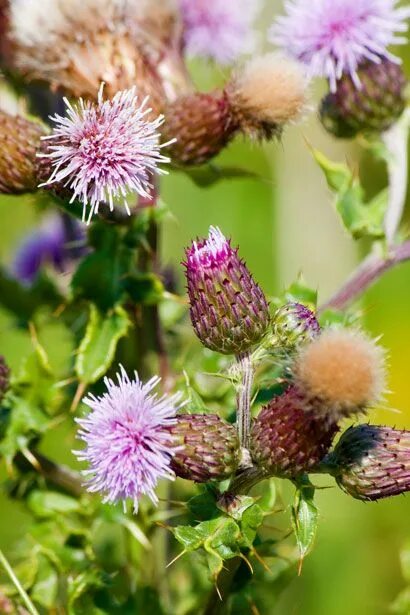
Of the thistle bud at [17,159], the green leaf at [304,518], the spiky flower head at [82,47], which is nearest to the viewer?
the green leaf at [304,518]

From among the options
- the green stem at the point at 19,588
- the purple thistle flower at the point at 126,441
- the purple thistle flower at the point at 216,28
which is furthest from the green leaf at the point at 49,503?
the purple thistle flower at the point at 216,28

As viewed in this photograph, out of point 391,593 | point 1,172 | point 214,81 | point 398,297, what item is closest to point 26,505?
point 1,172

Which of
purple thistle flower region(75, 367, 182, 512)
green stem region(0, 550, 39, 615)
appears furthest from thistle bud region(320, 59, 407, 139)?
green stem region(0, 550, 39, 615)

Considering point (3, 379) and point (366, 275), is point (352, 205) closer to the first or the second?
point (366, 275)

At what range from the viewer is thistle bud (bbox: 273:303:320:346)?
2.12 metres

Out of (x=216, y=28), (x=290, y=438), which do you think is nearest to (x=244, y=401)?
(x=290, y=438)

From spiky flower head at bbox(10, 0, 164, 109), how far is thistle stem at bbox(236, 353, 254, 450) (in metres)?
0.97

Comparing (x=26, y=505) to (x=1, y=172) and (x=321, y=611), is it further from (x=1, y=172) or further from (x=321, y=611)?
(x=321, y=611)

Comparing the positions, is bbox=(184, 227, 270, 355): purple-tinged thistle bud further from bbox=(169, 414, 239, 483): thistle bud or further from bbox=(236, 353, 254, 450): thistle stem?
bbox=(169, 414, 239, 483): thistle bud

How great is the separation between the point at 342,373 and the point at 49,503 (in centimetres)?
146

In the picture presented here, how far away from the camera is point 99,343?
277 centimetres

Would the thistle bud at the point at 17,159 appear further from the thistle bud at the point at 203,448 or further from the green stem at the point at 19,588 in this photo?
the green stem at the point at 19,588

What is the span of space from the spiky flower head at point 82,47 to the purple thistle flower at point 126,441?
114 cm

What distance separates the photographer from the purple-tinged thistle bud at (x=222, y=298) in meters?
2.14
